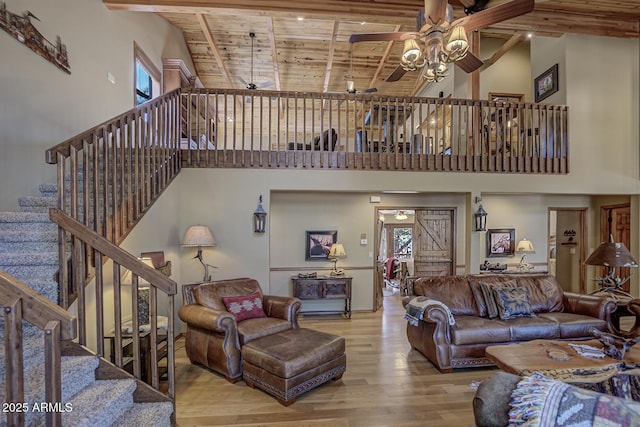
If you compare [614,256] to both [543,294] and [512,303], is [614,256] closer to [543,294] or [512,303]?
[543,294]

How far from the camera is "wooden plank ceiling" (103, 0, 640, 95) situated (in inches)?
177

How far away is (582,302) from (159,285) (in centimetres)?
489

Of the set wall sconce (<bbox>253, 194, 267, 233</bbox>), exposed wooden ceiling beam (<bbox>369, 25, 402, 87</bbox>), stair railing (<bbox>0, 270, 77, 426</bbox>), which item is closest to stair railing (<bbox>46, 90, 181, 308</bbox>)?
stair railing (<bbox>0, 270, 77, 426</bbox>)

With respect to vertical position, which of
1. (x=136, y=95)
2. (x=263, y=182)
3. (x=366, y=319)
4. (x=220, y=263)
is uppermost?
(x=136, y=95)

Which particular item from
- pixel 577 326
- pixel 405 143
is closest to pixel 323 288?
pixel 405 143

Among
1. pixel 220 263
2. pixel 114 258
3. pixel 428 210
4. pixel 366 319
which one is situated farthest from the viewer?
pixel 428 210

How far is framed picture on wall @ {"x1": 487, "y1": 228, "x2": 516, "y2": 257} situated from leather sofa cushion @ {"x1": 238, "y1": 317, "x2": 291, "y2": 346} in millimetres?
4684

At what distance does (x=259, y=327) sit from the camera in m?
3.48

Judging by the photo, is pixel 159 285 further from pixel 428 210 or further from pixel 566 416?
pixel 428 210

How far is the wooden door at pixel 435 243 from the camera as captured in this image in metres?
6.38

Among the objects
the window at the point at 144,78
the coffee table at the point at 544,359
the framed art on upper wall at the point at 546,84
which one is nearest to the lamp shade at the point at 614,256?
the coffee table at the point at 544,359

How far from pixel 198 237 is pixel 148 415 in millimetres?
2378

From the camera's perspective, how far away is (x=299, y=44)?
269 inches

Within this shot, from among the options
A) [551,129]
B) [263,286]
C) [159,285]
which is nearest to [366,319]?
[263,286]
